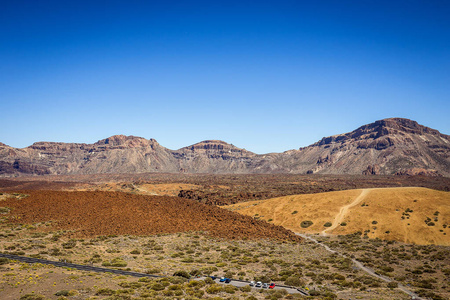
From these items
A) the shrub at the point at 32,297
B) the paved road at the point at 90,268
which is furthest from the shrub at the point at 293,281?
the shrub at the point at 32,297

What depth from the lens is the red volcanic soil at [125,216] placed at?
45.8 meters

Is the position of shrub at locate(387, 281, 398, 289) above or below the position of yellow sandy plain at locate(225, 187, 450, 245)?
below

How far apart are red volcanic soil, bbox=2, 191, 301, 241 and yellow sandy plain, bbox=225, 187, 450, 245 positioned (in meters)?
13.2

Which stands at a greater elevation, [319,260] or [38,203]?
[38,203]

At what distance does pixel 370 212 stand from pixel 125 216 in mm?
48416

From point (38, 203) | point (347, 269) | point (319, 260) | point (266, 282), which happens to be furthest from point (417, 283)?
point (38, 203)

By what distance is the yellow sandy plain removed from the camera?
51500 mm

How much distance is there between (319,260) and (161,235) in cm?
2345

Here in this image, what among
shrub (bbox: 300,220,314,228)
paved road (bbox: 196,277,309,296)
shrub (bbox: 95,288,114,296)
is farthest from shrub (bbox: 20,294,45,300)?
shrub (bbox: 300,220,314,228)

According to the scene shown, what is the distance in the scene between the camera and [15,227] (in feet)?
139

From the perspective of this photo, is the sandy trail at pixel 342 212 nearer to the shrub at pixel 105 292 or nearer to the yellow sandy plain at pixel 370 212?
the yellow sandy plain at pixel 370 212

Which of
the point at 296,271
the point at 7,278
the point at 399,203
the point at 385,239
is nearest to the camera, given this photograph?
the point at 7,278

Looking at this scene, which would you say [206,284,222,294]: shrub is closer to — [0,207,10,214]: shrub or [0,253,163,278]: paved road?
[0,253,163,278]: paved road

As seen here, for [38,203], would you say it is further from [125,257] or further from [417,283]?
[417,283]
